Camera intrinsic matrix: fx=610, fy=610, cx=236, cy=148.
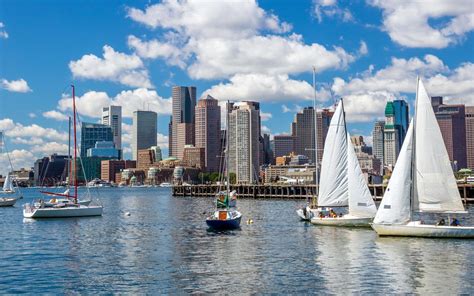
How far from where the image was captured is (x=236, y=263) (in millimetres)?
38438

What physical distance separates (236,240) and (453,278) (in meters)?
22.4

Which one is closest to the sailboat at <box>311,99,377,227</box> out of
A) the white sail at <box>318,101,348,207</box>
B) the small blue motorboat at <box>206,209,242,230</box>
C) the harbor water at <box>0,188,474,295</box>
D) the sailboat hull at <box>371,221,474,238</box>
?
the white sail at <box>318,101,348,207</box>

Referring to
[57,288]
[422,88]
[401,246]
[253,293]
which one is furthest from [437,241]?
[57,288]

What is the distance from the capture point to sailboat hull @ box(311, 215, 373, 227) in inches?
2306

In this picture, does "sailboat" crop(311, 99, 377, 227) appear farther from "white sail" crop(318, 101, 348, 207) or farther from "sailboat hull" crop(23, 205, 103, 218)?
"sailboat hull" crop(23, 205, 103, 218)

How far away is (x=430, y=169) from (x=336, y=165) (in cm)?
1466

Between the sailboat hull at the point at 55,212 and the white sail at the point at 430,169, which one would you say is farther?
the sailboat hull at the point at 55,212

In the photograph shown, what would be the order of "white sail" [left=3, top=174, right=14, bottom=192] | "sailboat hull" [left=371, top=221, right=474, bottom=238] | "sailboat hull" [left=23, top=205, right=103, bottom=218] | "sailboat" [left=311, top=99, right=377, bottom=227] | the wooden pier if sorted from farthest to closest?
the wooden pier < "white sail" [left=3, top=174, right=14, bottom=192] < "sailboat hull" [left=23, top=205, right=103, bottom=218] < "sailboat" [left=311, top=99, right=377, bottom=227] < "sailboat hull" [left=371, top=221, right=474, bottom=238]

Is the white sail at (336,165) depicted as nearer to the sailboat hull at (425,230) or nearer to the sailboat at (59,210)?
the sailboat hull at (425,230)

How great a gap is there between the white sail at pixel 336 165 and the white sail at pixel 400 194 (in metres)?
13.0

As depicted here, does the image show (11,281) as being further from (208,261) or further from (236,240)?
(236,240)

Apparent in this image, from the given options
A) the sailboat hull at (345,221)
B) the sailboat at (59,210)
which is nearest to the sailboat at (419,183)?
the sailboat hull at (345,221)

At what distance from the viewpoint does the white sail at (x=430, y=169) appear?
159 feet

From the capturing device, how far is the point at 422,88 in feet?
160
